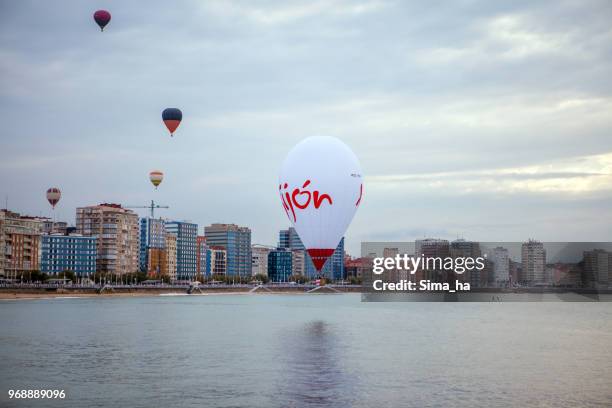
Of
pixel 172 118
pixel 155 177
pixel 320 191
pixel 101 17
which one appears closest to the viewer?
pixel 320 191

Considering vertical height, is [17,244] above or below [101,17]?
below

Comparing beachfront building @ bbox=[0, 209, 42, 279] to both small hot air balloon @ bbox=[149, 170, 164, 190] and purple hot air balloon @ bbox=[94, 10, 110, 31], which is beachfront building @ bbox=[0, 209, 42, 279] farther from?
purple hot air balloon @ bbox=[94, 10, 110, 31]

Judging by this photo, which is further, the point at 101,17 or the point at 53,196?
the point at 53,196

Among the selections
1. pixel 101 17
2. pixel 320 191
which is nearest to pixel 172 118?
pixel 101 17

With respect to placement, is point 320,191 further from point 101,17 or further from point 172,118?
point 172,118

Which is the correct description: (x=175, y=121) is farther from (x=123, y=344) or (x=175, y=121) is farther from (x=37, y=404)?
(x=37, y=404)

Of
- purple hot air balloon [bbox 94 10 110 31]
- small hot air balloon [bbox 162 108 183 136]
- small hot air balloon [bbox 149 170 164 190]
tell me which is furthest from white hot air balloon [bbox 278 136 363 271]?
small hot air balloon [bbox 149 170 164 190]
